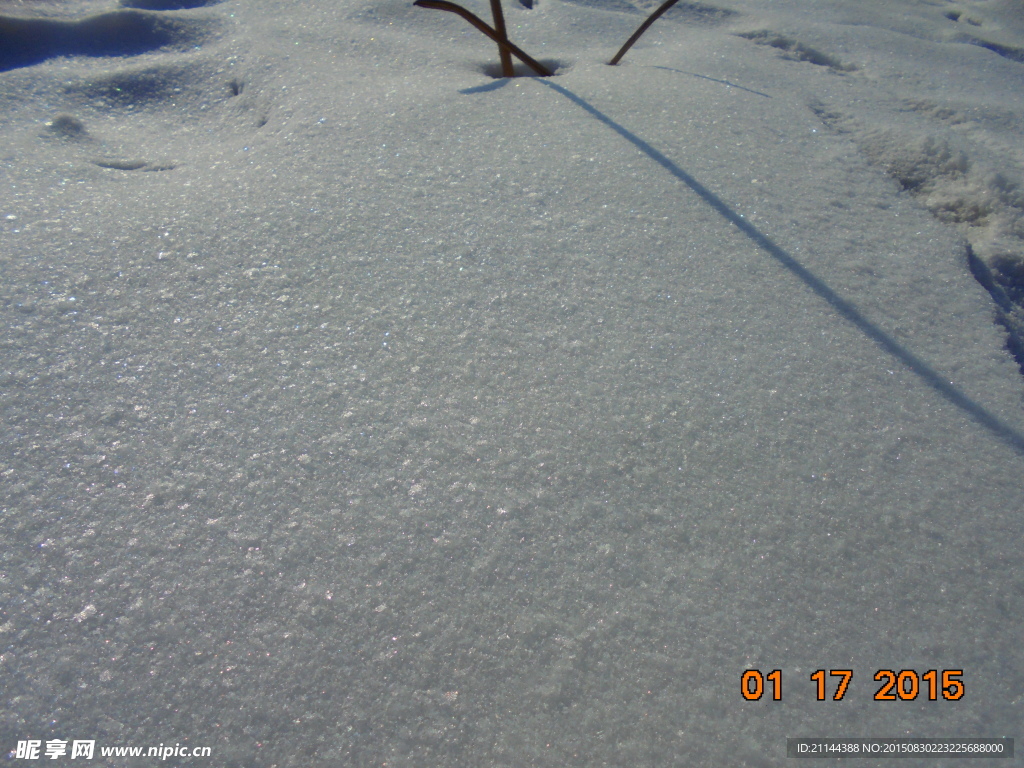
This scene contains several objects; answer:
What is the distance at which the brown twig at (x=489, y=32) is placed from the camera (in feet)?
3.11

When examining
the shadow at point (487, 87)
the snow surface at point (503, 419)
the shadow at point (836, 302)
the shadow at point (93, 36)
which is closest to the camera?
the snow surface at point (503, 419)

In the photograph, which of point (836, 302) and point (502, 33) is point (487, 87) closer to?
point (502, 33)

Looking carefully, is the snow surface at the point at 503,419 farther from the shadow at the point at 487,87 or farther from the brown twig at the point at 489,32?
the brown twig at the point at 489,32

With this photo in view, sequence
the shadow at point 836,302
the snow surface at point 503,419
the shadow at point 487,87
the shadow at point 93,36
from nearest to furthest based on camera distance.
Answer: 1. the snow surface at point 503,419
2. the shadow at point 836,302
3. the shadow at point 487,87
4. the shadow at point 93,36

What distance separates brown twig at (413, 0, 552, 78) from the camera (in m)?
0.95

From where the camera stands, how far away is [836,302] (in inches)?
26.4
